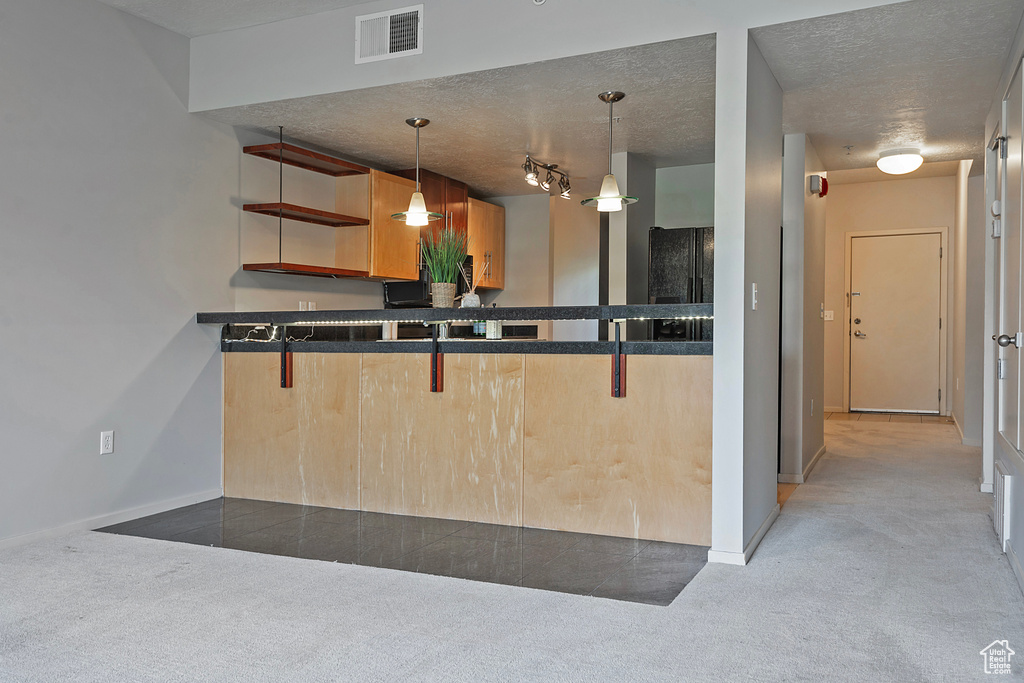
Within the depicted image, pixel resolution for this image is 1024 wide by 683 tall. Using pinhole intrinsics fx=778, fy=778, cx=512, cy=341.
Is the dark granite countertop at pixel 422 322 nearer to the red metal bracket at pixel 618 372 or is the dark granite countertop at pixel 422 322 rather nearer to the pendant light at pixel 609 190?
the red metal bracket at pixel 618 372

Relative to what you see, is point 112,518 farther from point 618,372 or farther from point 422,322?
point 618,372

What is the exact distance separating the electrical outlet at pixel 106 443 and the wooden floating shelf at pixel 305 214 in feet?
5.12

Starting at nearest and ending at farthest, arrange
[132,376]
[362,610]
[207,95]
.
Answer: [362,610], [132,376], [207,95]

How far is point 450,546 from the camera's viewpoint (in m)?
3.47

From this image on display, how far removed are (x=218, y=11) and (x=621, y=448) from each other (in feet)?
9.93

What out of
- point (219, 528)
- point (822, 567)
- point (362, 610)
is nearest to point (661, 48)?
point (822, 567)

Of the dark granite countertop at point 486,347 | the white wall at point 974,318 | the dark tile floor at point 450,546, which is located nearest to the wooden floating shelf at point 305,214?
the dark granite countertop at point 486,347

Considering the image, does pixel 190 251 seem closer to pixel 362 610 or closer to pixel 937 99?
pixel 362 610

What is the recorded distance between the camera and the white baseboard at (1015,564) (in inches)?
112

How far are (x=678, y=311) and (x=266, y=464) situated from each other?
2.55 metres

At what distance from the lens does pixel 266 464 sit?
14.8 ft

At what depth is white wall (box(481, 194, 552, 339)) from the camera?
756 centimetres

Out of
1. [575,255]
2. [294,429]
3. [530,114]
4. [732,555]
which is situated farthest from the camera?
[575,255]

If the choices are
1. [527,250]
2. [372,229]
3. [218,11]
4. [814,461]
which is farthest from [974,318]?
[218,11]
